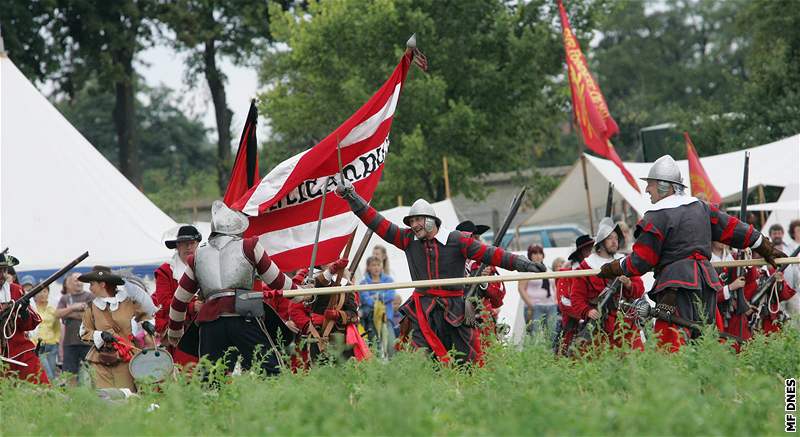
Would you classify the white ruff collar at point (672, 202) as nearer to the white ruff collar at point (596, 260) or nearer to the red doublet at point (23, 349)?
the white ruff collar at point (596, 260)

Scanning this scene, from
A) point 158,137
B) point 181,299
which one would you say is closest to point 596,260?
point 181,299

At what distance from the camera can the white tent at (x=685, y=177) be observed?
765 inches

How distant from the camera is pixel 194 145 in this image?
66375mm

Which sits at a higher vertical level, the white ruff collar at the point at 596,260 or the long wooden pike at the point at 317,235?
the long wooden pike at the point at 317,235

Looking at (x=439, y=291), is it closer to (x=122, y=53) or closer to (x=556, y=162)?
(x=122, y=53)

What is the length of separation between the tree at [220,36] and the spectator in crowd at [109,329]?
2314cm

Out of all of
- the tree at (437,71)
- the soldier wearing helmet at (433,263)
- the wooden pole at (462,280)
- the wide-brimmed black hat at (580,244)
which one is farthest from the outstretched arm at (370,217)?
the tree at (437,71)

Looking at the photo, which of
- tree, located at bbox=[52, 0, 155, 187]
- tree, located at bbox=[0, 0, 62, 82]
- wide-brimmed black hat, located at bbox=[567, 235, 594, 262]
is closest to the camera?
wide-brimmed black hat, located at bbox=[567, 235, 594, 262]

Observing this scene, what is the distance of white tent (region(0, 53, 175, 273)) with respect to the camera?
15703mm

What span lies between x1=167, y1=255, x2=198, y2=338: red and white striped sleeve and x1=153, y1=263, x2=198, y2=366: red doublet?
0.16 m

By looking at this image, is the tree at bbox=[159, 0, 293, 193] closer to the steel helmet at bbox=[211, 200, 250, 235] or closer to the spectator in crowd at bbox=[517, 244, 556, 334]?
the spectator in crowd at bbox=[517, 244, 556, 334]

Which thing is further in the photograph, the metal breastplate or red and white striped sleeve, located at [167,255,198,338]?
red and white striped sleeve, located at [167,255,198,338]

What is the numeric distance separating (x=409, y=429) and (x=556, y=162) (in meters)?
56.6

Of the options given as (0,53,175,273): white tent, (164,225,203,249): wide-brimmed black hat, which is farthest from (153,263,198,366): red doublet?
(0,53,175,273): white tent
